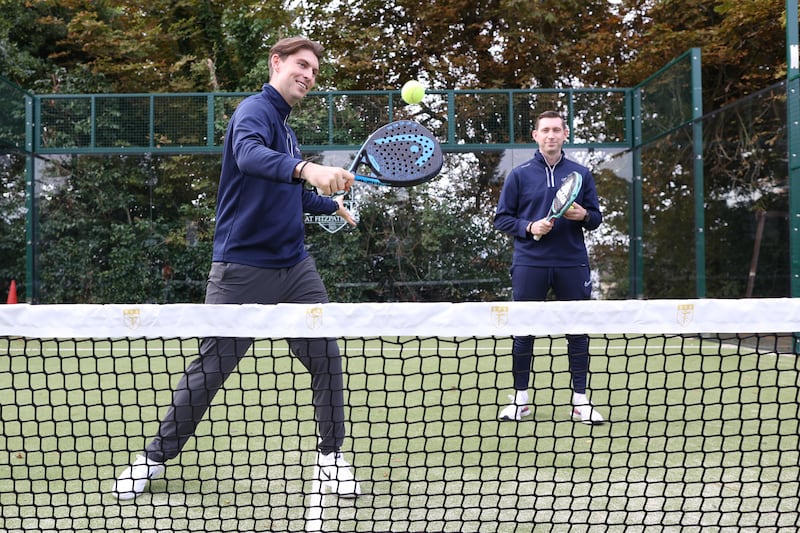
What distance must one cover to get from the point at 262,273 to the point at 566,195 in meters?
1.77

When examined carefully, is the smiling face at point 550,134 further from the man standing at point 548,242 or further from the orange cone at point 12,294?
the orange cone at point 12,294

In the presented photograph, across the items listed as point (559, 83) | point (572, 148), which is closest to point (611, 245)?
point (572, 148)

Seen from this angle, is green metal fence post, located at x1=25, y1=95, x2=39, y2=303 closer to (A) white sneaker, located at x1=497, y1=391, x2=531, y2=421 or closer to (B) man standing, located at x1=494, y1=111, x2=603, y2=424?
(B) man standing, located at x1=494, y1=111, x2=603, y2=424

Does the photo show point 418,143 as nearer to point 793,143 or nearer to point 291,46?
point 291,46

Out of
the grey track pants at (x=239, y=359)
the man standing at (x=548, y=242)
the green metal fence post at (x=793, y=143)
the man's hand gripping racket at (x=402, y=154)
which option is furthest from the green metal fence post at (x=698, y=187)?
the grey track pants at (x=239, y=359)

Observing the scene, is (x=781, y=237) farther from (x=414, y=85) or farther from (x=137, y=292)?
(x=137, y=292)

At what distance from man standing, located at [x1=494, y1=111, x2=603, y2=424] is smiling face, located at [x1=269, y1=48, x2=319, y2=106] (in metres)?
1.60

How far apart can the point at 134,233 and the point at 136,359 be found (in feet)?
13.3

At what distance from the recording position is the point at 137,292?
1109 cm

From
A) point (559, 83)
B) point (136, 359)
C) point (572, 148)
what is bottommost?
point (136, 359)

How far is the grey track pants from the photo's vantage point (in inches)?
116

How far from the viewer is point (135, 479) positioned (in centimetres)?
294

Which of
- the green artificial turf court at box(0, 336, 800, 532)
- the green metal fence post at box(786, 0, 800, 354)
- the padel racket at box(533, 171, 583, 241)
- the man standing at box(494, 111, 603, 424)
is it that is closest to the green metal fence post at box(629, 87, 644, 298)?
the green metal fence post at box(786, 0, 800, 354)

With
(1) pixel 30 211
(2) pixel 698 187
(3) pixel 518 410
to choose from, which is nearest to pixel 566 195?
Result: (3) pixel 518 410
